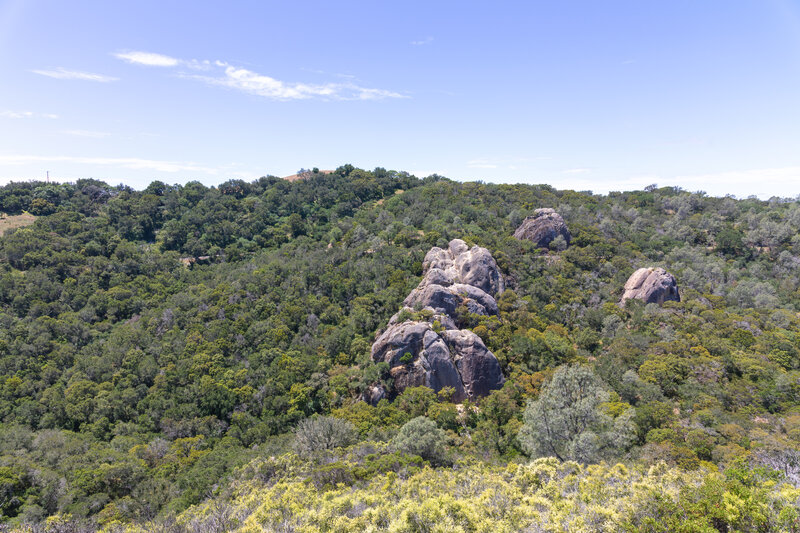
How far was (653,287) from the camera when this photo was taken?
60531 mm

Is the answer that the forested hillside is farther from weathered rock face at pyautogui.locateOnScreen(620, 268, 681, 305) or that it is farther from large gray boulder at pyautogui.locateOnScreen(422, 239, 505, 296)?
large gray boulder at pyautogui.locateOnScreen(422, 239, 505, 296)

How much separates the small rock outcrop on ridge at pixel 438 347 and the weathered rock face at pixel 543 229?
27669 mm

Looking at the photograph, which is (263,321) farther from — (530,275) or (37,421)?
(530,275)

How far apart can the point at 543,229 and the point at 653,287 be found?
24238 millimetres

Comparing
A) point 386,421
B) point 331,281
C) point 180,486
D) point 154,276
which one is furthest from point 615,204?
point 154,276

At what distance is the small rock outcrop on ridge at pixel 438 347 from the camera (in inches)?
1834

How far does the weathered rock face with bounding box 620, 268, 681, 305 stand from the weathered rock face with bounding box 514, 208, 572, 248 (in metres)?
18.5

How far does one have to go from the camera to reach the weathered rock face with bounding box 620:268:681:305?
60125mm

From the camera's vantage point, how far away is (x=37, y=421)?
48875mm

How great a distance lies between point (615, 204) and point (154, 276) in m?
130

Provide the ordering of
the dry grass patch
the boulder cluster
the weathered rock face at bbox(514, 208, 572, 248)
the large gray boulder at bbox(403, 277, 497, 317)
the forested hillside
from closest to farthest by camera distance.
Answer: the forested hillside, the boulder cluster, the large gray boulder at bbox(403, 277, 497, 317), the weathered rock face at bbox(514, 208, 572, 248), the dry grass patch

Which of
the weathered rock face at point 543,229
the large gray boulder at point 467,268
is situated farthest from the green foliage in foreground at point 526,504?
the weathered rock face at point 543,229

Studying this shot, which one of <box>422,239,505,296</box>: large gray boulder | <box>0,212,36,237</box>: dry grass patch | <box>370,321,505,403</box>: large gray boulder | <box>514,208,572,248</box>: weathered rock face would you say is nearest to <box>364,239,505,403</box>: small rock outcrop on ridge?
<box>370,321,505,403</box>: large gray boulder

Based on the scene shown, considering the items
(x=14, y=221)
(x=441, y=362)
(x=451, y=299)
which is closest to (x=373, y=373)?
(x=441, y=362)
